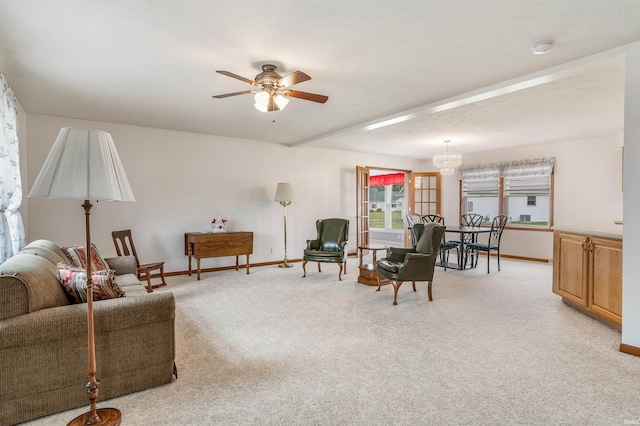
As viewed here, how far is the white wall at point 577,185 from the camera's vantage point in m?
5.58

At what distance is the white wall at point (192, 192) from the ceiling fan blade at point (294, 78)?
10.7 ft

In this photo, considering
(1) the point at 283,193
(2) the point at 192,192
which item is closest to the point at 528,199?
(1) the point at 283,193

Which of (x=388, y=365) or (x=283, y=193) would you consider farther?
(x=283, y=193)

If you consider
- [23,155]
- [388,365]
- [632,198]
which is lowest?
[388,365]

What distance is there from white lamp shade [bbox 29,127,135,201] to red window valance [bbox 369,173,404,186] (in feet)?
25.8

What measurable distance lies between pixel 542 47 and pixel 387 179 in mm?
6839

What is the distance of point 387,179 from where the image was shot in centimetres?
929

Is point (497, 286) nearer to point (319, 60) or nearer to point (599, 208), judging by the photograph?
point (599, 208)

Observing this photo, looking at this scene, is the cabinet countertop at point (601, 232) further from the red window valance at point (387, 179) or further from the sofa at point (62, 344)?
the red window valance at point (387, 179)

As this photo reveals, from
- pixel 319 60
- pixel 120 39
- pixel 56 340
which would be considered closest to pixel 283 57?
pixel 319 60

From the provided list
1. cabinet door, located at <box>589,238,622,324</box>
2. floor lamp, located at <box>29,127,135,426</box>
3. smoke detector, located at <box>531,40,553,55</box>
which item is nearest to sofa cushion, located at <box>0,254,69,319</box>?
floor lamp, located at <box>29,127,135,426</box>

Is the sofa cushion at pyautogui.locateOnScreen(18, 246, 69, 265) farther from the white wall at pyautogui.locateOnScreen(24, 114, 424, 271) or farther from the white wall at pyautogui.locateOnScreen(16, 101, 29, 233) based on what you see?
the white wall at pyautogui.locateOnScreen(24, 114, 424, 271)

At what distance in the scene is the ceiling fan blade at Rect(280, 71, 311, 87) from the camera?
2518mm

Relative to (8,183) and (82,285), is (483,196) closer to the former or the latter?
(82,285)
